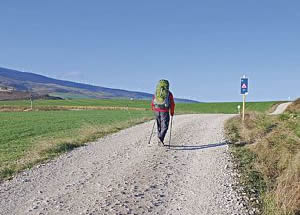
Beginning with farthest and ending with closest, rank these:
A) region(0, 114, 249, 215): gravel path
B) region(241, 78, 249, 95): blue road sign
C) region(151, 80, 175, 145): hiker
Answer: region(241, 78, 249, 95): blue road sign
region(151, 80, 175, 145): hiker
region(0, 114, 249, 215): gravel path

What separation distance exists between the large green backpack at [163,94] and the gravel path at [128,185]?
175cm

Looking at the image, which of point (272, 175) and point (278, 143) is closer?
point (272, 175)

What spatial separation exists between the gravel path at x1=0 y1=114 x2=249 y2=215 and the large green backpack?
175 cm

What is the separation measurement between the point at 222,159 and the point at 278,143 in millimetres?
2181

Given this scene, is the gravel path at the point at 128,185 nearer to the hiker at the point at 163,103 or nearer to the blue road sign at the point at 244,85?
the hiker at the point at 163,103

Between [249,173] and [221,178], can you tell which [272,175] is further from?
[221,178]

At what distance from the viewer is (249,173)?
839 centimetres

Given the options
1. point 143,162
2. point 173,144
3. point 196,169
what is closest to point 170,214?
point 196,169

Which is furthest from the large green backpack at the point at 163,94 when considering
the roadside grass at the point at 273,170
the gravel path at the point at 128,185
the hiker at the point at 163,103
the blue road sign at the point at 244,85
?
the blue road sign at the point at 244,85

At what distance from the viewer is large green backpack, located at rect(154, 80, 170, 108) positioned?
12164 mm

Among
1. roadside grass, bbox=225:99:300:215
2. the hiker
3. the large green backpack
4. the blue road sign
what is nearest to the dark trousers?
the hiker

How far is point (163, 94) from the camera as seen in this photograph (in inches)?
480

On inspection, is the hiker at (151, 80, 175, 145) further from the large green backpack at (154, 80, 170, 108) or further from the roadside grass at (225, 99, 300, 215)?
the roadside grass at (225, 99, 300, 215)

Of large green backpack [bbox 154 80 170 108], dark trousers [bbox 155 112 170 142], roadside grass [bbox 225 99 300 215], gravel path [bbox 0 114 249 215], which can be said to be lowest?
gravel path [bbox 0 114 249 215]
